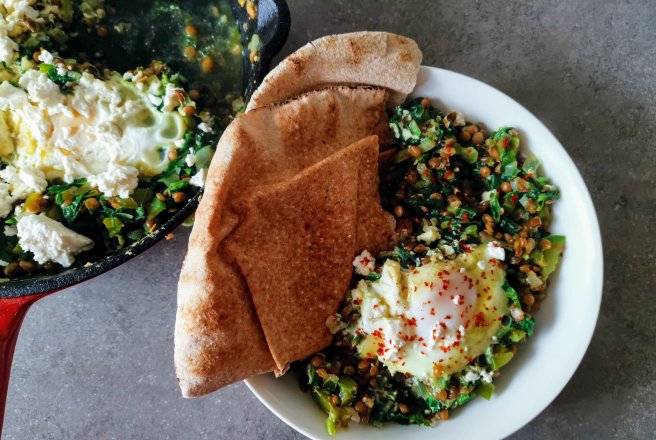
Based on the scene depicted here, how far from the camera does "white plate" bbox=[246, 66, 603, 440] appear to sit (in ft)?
6.84

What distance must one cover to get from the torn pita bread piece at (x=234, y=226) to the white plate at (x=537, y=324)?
0.67ft

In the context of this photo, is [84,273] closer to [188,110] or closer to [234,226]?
[234,226]

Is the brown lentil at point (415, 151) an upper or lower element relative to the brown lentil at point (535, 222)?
upper

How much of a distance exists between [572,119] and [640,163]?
37 cm

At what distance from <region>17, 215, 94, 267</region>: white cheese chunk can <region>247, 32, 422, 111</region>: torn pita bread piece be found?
1.06m

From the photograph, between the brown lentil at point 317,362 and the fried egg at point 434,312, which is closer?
the fried egg at point 434,312

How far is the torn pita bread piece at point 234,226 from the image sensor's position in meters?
1.95

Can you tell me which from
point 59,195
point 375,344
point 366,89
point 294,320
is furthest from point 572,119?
point 59,195

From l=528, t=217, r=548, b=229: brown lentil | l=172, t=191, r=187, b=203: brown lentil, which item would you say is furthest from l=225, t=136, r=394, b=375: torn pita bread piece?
l=528, t=217, r=548, b=229: brown lentil

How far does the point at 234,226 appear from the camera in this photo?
1988 mm

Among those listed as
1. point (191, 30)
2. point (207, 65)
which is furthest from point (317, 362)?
point (191, 30)

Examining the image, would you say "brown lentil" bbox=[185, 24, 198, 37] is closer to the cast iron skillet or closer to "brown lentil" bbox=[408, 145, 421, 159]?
the cast iron skillet

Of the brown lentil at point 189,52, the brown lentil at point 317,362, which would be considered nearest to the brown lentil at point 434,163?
the brown lentil at point 317,362

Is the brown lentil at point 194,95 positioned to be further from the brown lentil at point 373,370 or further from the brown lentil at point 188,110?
the brown lentil at point 373,370
